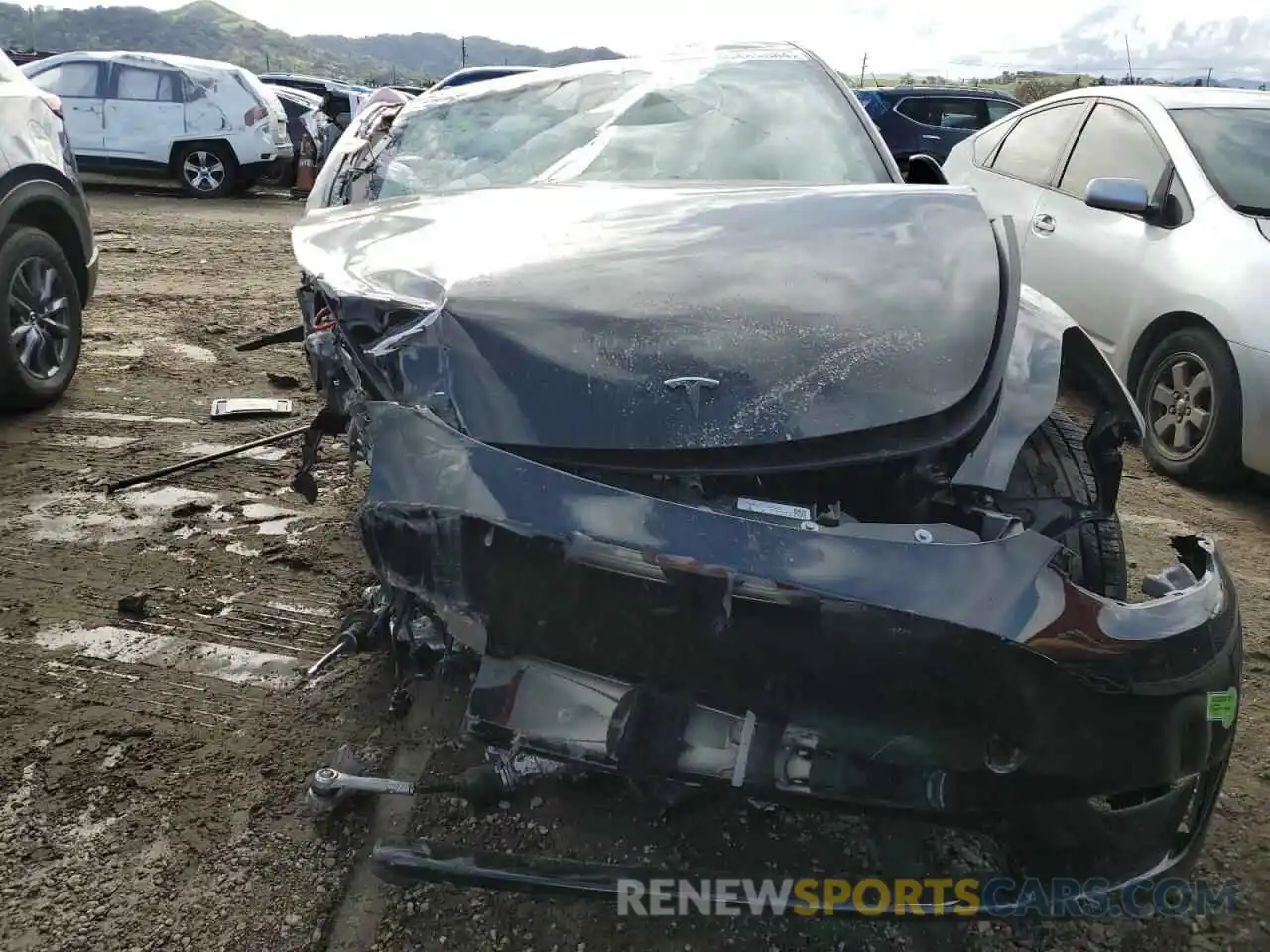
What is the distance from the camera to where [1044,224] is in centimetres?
518

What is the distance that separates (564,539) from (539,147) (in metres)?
2.03

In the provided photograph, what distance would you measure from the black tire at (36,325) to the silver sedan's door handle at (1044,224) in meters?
4.89

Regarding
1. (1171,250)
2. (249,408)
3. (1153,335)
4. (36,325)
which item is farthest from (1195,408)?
(36,325)

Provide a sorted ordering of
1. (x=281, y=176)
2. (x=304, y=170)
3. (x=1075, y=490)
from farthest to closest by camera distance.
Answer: (x=304, y=170) → (x=281, y=176) → (x=1075, y=490)

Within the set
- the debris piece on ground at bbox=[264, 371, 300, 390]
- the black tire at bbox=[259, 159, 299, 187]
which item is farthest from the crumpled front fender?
the black tire at bbox=[259, 159, 299, 187]

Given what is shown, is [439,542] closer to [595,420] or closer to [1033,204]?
[595,420]

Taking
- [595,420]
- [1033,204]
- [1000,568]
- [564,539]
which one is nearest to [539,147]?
[595,420]

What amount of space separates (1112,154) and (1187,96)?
0.52 metres

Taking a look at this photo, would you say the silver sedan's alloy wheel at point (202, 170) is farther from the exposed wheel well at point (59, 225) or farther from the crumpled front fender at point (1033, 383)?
the crumpled front fender at point (1033, 383)

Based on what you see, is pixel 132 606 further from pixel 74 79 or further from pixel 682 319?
pixel 74 79

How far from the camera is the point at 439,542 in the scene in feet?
5.43

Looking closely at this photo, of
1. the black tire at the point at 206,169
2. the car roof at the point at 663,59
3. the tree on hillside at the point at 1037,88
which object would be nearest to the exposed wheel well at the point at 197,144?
the black tire at the point at 206,169

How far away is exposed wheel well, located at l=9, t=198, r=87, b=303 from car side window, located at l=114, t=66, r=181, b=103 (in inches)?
330

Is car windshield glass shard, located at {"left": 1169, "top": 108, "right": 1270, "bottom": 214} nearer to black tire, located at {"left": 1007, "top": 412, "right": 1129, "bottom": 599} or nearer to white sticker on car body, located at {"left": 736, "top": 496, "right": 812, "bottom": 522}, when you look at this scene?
black tire, located at {"left": 1007, "top": 412, "right": 1129, "bottom": 599}
